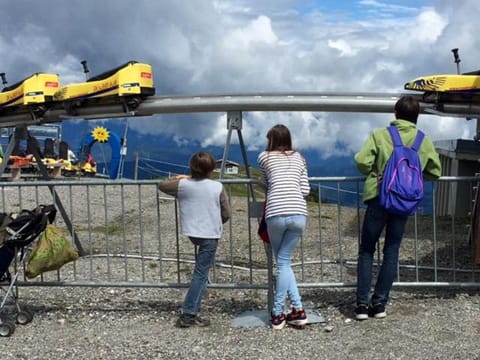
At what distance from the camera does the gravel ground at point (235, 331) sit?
18.5ft

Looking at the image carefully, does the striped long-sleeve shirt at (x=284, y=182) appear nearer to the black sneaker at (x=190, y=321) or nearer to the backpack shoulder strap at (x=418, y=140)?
the backpack shoulder strap at (x=418, y=140)

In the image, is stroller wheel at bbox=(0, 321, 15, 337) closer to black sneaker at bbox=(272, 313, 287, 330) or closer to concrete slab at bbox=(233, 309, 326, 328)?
concrete slab at bbox=(233, 309, 326, 328)

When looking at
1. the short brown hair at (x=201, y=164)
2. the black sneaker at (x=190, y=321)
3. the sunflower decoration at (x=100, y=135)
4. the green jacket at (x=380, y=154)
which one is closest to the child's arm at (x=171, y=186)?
the short brown hair at (x=201, y=164)

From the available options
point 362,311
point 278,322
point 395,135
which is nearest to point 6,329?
point 278,322

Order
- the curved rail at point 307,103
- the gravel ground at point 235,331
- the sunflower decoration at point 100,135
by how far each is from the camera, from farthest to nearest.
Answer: the sunflower decoration at point 100,135, the curved rail at point 307,103, the gravel ground at point 235,331

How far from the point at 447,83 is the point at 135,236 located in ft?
25.5

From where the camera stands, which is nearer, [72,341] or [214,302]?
[72,341]

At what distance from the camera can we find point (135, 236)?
1345 cm

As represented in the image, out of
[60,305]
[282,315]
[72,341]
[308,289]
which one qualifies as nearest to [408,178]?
[282,315]

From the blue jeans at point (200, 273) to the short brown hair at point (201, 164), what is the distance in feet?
1.96

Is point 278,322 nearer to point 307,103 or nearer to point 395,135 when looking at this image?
point 395,135

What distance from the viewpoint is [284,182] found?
595 centimetres

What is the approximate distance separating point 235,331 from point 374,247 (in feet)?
4.95

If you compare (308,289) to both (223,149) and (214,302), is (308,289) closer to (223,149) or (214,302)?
(214,302)
